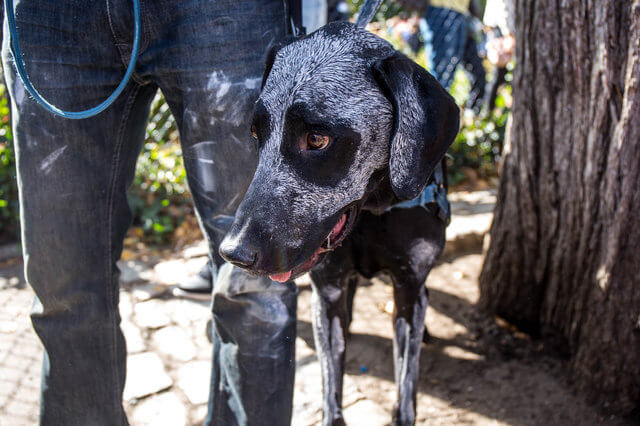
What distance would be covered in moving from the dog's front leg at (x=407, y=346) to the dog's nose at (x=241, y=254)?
0.86 meters

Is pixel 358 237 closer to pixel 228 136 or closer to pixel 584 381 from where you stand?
pixel 228 136

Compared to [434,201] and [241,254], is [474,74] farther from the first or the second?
[241,254]

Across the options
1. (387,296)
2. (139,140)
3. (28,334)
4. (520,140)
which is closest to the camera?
(139,140)

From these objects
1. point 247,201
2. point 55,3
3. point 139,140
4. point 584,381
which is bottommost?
point 584,381

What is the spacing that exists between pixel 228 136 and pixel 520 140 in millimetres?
1718

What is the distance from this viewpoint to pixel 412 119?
5.13 ft

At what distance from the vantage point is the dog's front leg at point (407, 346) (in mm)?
2141

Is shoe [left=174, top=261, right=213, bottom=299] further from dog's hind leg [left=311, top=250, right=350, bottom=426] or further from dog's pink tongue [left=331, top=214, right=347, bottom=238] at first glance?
dog's pink tongue [left=331, top=214, right=347, bottom=238]

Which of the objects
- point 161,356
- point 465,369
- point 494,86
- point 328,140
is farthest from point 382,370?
point 494,86

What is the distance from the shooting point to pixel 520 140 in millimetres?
2822

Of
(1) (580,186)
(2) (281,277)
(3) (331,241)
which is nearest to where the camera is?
(2) (281,277)

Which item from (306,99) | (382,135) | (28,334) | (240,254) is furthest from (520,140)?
(28,334)

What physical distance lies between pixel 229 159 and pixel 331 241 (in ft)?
1.30

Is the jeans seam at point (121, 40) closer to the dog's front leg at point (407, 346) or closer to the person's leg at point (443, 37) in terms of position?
the dog's front leg at point (407, 346)
